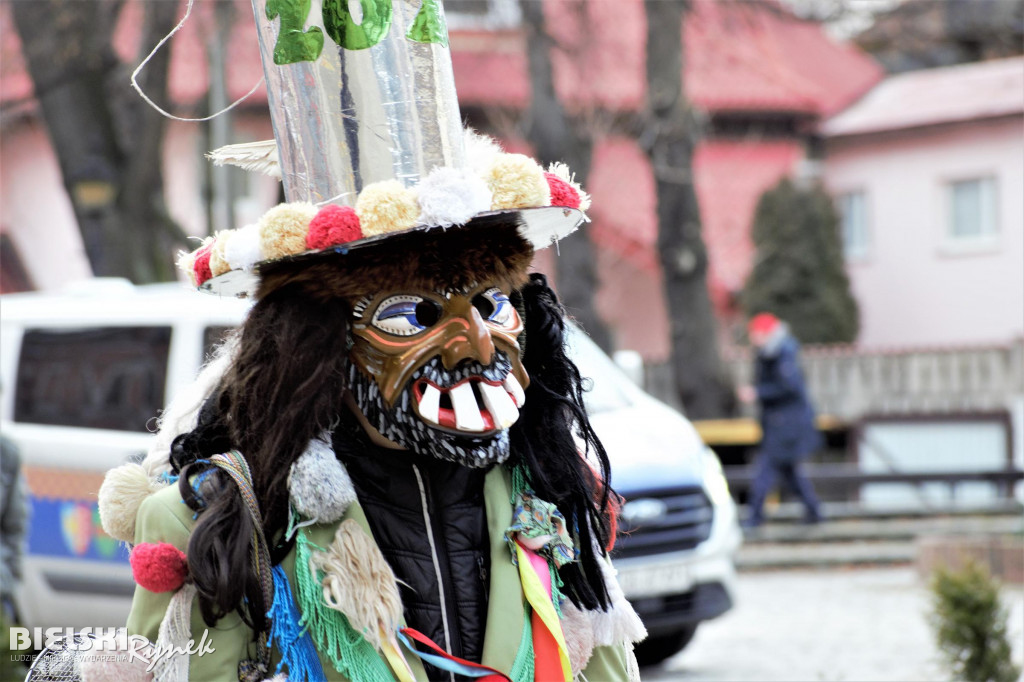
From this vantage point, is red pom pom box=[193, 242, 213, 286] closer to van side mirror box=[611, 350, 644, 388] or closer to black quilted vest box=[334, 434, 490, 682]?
black quilted vest box=[334, 434, 490, 682]

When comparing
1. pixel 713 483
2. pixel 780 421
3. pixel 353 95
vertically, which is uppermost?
pixel 353 95

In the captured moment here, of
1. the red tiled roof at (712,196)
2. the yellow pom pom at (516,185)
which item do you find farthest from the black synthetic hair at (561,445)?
the red tiled roof at (712,196)

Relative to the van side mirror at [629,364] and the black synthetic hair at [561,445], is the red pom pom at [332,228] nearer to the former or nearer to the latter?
the black synthetic hair at [561,445]

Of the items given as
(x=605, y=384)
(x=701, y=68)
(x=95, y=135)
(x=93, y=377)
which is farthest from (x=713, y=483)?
(x=701, y=68)

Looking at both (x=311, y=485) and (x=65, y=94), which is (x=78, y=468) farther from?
(x=65, y=94)

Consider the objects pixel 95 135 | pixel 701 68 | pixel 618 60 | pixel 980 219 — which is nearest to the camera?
pixel 95 135

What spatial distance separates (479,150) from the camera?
266cm

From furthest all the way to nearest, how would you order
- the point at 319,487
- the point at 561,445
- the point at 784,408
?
1. the point at 784,408
2. the point at 561,445
3. the point at 319,487

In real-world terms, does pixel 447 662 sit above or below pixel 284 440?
below

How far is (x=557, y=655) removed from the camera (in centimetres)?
257

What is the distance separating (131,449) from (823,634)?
169 inches

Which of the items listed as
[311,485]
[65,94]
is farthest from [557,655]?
[65,94]

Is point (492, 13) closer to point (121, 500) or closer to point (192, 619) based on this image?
point (121, 500)

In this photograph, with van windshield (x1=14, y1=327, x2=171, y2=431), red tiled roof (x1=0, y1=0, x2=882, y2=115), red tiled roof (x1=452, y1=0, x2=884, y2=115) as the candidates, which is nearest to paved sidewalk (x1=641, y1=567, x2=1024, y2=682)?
van windshield (x1=14, y1=327, x2=171, y2=431)
